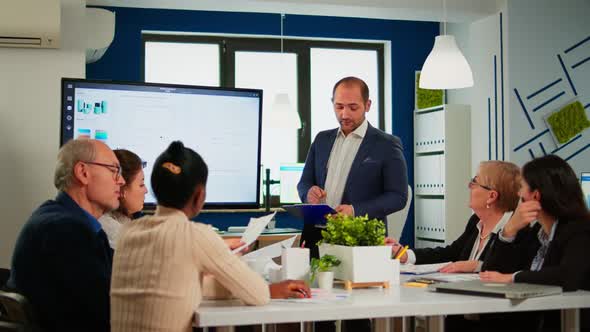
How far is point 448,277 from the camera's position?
270 cm

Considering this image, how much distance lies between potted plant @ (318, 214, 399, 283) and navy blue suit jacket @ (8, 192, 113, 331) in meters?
0.72

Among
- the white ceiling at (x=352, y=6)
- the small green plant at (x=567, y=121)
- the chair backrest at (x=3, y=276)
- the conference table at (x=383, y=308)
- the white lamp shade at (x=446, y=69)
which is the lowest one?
the chair backrest at (x=3, y=276)

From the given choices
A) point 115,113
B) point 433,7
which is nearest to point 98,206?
point 115,113

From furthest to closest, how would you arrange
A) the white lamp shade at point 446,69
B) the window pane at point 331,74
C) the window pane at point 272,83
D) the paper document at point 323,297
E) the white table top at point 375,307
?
the window pane at point 331,74 → the window pane at point 272,83 → the white lamp shade at point 446,69 → the paper document at point 323,297 → the white table top at point 375,307

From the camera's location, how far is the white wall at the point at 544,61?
6.14m

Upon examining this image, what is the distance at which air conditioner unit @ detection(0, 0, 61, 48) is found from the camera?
15.7 feet

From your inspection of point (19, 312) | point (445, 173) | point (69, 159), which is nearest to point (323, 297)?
point (19, 312)

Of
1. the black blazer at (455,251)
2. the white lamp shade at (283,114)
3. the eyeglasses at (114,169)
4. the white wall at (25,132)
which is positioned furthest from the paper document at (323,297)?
the white lamp shade at (283,114)

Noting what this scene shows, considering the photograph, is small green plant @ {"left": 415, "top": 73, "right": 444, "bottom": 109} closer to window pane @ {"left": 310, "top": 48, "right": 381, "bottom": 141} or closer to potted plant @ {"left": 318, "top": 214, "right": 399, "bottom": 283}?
window pane @ {"left": 310, "top": 48, "right": 381, "bottom": 141}

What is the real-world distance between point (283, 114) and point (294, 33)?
4.81ft

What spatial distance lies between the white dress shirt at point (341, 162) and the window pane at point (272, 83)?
4228 millimetres

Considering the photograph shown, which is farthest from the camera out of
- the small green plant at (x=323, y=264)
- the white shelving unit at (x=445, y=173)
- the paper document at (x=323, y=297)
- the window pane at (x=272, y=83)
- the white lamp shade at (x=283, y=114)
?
the window pane at (x=272, y=83)

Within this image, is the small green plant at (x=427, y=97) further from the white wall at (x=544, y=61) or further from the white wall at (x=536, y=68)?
the white wall at (x=544, y=61)

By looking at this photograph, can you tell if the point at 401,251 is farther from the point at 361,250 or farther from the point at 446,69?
the point at 446,69
